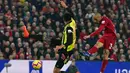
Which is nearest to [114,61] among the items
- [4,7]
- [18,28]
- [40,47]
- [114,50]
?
[114,50]

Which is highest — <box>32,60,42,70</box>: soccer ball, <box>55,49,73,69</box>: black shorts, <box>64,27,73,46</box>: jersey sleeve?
<box>64,27,73,46</box>: jersey sleeve

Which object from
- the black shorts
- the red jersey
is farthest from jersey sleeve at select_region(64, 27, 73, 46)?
the red jersey

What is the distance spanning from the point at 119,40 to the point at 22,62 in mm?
4582

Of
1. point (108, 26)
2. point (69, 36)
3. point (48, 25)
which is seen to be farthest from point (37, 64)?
point (69, 36)

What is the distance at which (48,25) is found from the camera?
70.7 feet

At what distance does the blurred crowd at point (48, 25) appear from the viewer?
20.0m

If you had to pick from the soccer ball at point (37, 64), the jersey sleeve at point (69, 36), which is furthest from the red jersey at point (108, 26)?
the soccer ball at point (37, 64)

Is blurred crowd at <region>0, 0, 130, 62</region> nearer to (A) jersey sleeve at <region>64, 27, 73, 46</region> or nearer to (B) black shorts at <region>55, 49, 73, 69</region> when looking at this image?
(B) black shorts at <region>55, 49, 73, 69</region>

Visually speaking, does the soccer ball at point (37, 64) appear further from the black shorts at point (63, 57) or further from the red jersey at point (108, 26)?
the black shorts at point (63, 57)

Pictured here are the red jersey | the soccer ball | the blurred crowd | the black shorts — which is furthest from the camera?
the blurred crowd

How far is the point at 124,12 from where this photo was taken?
24062 millimetres

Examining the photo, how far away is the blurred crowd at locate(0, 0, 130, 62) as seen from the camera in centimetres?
2003

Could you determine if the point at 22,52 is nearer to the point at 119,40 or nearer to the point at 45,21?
the point at 45,21

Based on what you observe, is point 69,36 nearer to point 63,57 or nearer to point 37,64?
point 63,57
